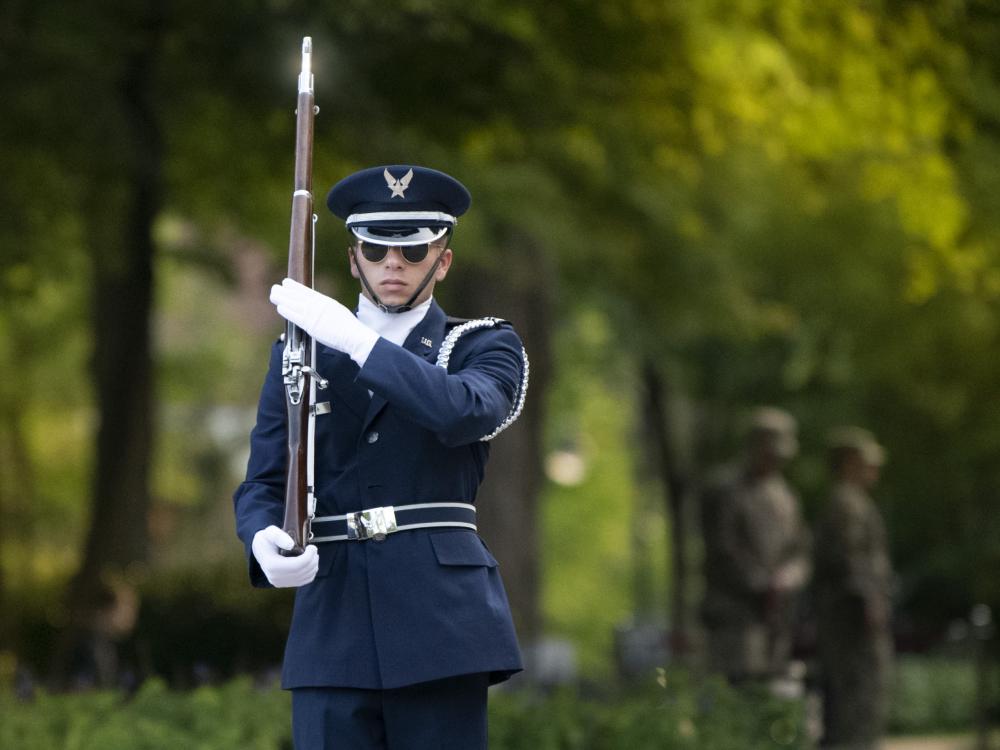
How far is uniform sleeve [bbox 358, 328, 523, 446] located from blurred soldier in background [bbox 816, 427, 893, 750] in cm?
812

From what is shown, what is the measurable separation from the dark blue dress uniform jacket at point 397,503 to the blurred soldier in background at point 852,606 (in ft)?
26.3

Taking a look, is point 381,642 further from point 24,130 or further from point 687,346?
point 687,346

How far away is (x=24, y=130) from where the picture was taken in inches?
436

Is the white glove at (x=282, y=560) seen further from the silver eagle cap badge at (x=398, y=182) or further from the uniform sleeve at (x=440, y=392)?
the silver eagle cap badge at (x=398, y=182)

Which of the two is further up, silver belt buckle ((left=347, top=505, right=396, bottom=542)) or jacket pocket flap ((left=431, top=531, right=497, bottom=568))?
silver belt buckle ((left=347, top=505, right=396, bottom=542))

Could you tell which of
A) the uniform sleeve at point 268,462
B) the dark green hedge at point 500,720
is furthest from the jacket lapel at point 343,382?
the dark green hedge at point 500,720

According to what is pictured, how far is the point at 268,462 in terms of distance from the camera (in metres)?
4.62

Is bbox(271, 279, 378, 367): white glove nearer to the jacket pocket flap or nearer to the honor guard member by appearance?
the honor guard member

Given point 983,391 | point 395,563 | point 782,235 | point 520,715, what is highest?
point 782,235

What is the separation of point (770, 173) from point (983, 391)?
4199 mm

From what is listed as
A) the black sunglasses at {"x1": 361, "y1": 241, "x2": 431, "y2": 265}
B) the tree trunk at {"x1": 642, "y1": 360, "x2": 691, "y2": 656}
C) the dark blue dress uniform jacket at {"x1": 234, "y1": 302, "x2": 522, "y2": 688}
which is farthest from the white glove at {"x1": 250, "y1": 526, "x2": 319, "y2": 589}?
the tree trunk at {"x1": 642, "y1": 360, "x2": 691, "y2": 656}

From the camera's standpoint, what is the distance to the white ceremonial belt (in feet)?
14.9

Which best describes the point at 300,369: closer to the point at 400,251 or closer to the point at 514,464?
the point at 400,251

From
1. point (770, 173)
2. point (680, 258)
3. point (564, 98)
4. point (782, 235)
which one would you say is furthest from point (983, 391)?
point (564, 98)
